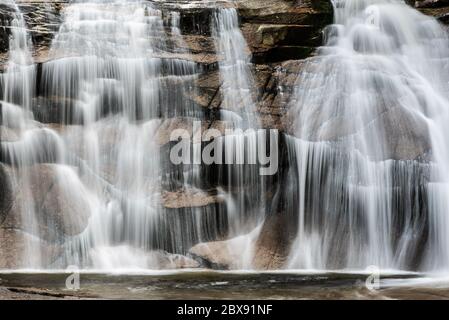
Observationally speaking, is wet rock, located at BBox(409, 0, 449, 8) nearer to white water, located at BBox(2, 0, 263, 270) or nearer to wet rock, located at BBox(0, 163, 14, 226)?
white water, located at BBox(2, 0, 263, 270)

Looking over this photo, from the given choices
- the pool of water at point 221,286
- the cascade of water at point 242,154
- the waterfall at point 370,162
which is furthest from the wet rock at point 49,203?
the waterfall at point 370,162

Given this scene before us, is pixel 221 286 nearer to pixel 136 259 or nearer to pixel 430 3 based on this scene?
pixel 136 259

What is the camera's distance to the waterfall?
1066 centimetres

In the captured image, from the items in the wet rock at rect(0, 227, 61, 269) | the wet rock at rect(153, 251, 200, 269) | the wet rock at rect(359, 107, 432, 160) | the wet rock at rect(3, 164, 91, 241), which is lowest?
the wet rock at rect(153, 251, 200, 269)

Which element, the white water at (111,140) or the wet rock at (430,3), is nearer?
the white water at (111,140)

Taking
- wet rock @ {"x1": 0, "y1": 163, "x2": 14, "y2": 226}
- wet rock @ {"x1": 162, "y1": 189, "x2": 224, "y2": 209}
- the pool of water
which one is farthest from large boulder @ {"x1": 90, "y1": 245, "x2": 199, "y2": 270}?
wet rock @ {"x1": 0, "y1": 163, "x2": 14, "y2": 226}

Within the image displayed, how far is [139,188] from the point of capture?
11.3 m

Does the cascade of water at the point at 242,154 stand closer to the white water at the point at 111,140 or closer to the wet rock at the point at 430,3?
the white water at the point at 111,140

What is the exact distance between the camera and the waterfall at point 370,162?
1066 centimetres

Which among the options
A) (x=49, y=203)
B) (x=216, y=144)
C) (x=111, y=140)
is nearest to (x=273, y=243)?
(x=216, y=144)

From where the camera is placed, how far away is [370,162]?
36.1 feet

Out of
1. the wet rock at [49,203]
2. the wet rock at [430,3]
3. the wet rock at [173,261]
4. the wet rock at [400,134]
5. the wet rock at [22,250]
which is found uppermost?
the wet rock at [430,3]

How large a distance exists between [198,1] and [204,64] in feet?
5.24

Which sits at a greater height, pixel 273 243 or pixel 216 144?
pixel 216 144
